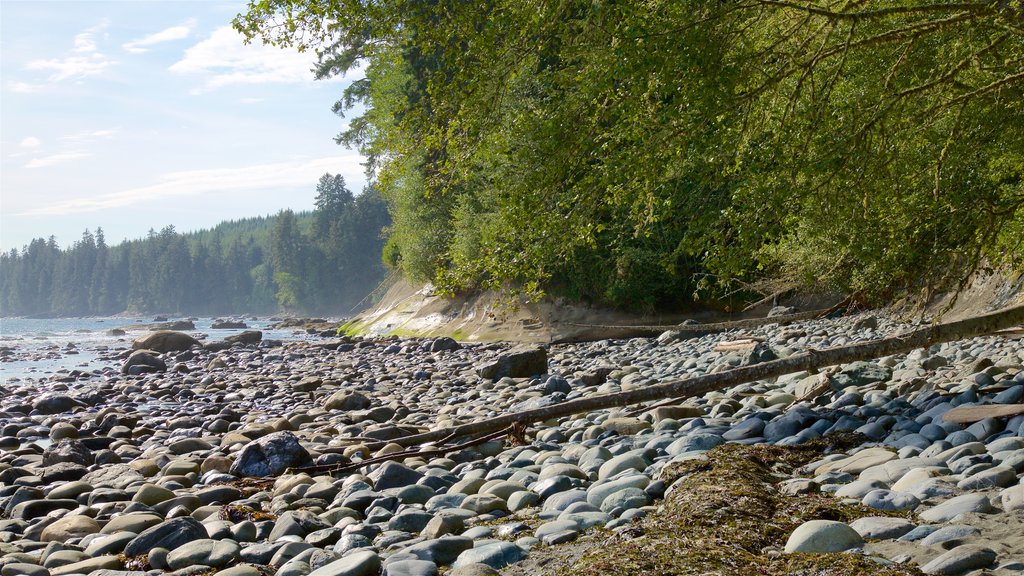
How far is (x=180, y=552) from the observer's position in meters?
4.61

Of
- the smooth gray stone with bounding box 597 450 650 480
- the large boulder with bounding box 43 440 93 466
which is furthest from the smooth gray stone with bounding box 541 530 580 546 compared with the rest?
the large boulder with bounding box 43 440 93 466

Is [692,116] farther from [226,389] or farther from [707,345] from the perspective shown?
[226,389]

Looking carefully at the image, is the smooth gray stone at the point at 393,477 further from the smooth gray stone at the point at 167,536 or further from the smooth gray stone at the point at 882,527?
the smooth gray stone at the point at 882,527

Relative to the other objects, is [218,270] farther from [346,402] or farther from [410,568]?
[410,568]

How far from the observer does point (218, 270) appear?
5285 inches

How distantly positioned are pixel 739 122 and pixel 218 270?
137 m

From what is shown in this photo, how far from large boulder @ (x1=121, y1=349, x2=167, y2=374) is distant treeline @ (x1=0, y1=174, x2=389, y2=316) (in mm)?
73174

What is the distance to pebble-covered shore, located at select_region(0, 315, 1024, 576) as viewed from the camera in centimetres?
378

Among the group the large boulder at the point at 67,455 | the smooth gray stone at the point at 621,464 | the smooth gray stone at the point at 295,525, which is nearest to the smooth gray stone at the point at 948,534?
the smooth gray stone at the point at 621,464

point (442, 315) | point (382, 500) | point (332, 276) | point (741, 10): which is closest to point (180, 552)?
point (382, 500)

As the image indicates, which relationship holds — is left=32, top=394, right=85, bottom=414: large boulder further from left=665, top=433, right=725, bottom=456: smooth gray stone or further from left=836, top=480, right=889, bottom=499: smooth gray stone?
left=836, top=480, right=889, bottom=499: smooth gray stone

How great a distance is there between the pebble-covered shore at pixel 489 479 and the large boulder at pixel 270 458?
19mm

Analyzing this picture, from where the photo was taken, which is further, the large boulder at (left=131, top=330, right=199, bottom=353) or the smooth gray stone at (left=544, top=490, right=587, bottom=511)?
the large boulder at (left=131, top=330, right=199, bottom=353)

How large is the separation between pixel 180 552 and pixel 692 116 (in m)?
4.57
